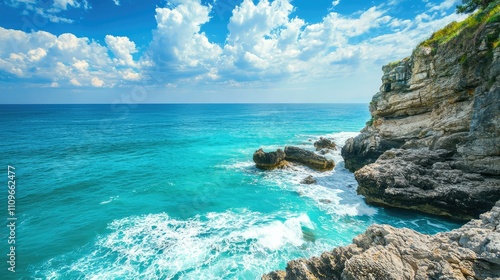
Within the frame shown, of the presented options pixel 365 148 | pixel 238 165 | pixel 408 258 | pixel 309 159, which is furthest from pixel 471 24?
pixel 238 165

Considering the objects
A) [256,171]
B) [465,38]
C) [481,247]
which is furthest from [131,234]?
[465,38]

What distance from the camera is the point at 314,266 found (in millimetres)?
9336

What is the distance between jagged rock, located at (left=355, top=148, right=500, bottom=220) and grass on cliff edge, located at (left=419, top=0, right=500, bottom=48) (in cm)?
975

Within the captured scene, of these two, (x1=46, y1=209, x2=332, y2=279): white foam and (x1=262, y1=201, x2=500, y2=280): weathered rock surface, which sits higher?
(x1=262, y1=201, x2=500, y2=280): weathered rock surface

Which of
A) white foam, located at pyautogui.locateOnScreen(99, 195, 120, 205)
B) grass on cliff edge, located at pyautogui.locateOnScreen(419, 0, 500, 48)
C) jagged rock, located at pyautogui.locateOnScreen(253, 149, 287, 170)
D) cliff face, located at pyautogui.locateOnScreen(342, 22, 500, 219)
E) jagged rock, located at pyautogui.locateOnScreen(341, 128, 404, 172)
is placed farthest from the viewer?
jagged rock, located at pyautogui.locateOnScreen(253, 149, 287, 170)

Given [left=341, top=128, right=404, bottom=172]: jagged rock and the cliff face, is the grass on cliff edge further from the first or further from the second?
[left=341, top=128, right=404, bottom=172]: jagged rock

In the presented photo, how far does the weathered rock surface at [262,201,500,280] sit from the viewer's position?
732cm

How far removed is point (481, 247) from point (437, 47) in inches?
906

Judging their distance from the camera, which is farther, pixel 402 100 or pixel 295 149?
pixel 295 149

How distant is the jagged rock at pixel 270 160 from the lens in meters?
32.3

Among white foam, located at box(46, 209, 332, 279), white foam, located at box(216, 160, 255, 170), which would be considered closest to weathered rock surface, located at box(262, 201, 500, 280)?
white foam, located at box(46, 209, 332, 279)

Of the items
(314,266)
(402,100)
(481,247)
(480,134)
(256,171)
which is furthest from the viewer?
(256,171)

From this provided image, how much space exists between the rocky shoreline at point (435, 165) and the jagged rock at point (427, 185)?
0.06m

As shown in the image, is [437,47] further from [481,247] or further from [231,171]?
[231,171]
